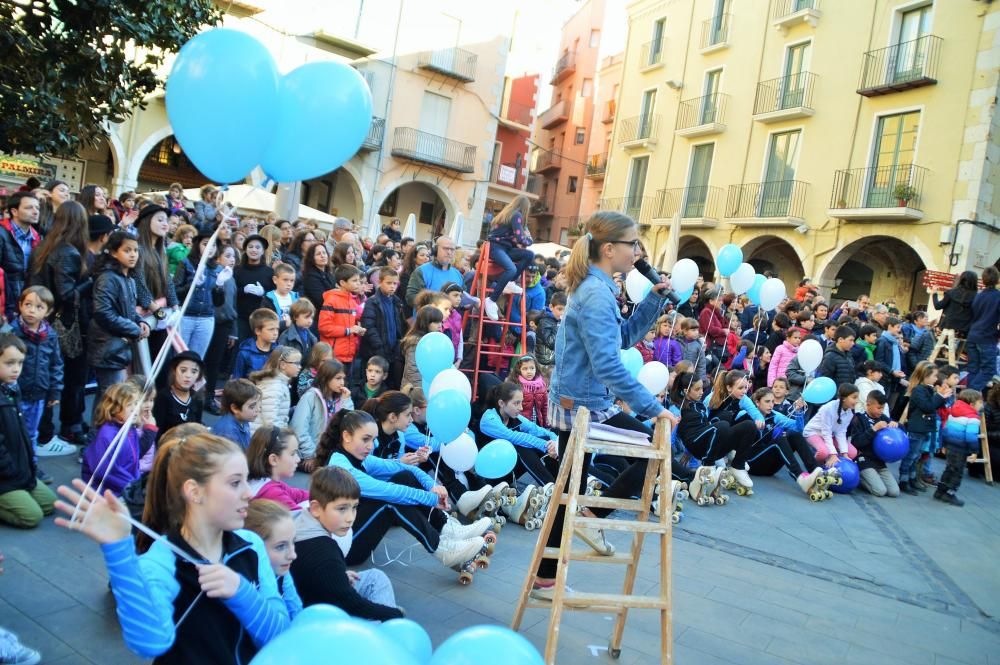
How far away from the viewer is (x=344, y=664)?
5.37ft

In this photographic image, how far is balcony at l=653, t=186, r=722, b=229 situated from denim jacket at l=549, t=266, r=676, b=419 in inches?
770

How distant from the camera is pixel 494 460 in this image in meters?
5.35

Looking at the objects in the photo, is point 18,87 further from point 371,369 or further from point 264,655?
point 264,655

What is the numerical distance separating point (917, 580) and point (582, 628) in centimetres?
320

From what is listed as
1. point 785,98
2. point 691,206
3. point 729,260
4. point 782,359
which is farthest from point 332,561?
point 691,206

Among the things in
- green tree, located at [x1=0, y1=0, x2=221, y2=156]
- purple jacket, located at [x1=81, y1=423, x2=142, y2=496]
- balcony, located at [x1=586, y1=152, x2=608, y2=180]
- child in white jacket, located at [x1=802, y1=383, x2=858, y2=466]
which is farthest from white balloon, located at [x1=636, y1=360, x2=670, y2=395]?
balcony, located at [x1=586, y1=152, x2=608, y2=180]

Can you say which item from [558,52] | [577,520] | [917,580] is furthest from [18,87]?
[558,52]

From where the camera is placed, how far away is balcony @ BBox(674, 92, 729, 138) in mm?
23445

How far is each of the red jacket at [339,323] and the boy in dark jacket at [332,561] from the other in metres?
3.96

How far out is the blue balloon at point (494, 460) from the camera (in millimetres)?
5348

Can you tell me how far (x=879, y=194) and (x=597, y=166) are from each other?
15.6 m

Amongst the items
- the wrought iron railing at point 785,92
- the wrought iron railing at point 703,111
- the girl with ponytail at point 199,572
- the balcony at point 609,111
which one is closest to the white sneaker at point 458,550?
the girl with ponytail at point 199,572

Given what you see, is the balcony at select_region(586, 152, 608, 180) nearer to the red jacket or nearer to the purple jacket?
the red jacket

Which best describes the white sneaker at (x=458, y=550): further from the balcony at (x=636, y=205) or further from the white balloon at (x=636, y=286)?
the balcony at (x=636, y=205)
